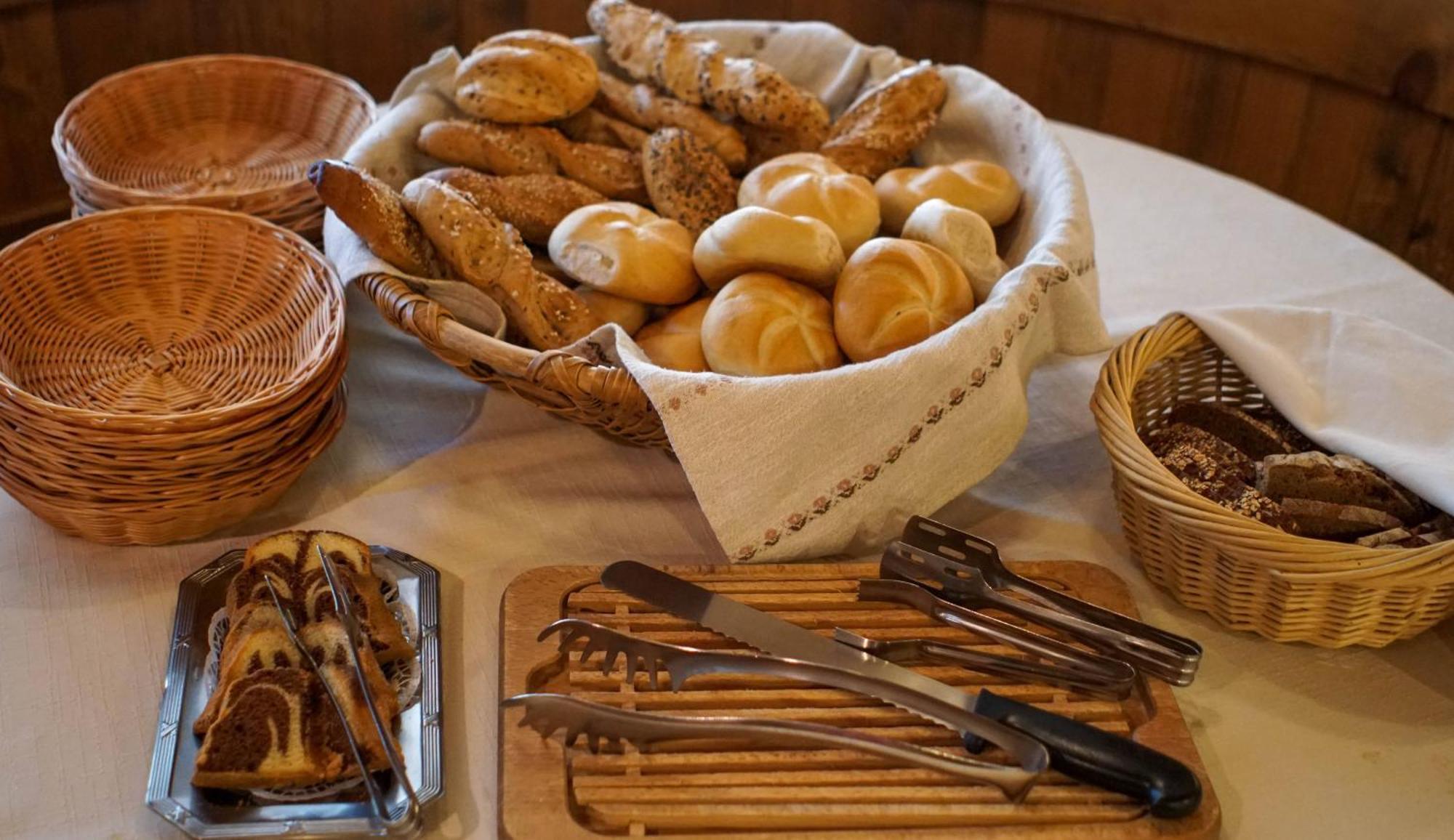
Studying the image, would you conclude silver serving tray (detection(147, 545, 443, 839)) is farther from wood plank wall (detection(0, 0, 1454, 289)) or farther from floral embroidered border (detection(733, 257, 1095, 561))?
wood plank wall (detection(0, 0, 1454, 289))

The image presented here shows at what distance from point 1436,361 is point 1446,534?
7.6 inches

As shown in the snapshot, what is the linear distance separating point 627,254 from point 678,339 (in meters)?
0.10

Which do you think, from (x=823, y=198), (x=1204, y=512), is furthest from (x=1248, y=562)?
(x=823, y=198)

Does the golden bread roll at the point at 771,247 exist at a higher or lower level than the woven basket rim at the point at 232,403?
higher

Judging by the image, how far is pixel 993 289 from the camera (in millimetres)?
1122

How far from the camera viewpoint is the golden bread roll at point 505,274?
46.4 inches

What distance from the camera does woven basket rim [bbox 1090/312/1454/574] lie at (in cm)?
94

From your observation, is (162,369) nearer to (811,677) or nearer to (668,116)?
(668,116)

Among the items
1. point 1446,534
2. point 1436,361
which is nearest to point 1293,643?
point 1446,534

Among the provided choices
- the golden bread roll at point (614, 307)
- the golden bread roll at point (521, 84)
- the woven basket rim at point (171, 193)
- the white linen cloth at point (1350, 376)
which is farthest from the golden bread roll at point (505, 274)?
the white linen cloth at point (1350, 376)

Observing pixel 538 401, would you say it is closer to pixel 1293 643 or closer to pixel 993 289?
pixel 993 289

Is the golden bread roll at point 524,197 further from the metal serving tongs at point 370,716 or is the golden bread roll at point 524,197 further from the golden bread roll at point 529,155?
the metal serving tongs at point 370,716

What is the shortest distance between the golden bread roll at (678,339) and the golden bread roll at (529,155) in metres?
0.25

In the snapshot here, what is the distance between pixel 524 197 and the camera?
1.31 metres
